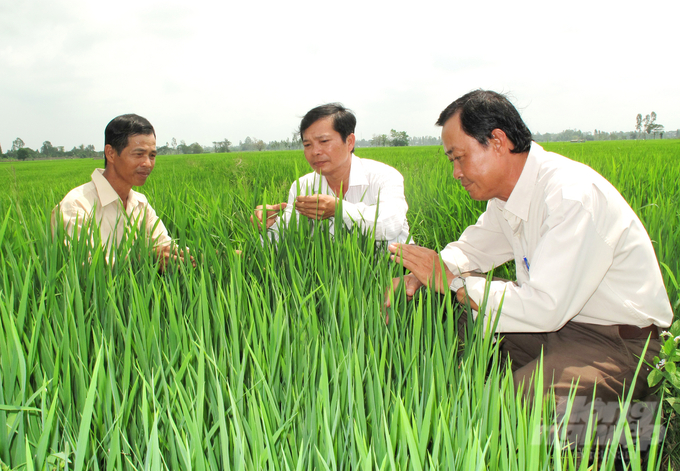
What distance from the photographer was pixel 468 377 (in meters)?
→ 0.94

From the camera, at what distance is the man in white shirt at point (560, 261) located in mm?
1213

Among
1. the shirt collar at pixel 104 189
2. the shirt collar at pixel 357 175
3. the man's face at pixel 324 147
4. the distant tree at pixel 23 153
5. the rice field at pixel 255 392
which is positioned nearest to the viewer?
the rice field at pixel 255 392

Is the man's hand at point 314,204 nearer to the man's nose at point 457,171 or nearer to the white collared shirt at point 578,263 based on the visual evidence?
the man's nose at point 457,171

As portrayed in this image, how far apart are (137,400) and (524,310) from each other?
3.37ft

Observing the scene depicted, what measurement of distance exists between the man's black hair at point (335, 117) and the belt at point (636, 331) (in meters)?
1.62

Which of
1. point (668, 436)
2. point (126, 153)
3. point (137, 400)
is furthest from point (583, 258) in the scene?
point (126, 153)

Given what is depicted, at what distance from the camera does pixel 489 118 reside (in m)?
1.38

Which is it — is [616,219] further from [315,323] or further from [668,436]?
[315,323]

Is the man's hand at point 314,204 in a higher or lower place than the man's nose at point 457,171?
lower

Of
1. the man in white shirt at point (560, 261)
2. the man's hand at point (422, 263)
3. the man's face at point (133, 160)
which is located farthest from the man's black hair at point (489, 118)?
the man's face at point (133, 160)

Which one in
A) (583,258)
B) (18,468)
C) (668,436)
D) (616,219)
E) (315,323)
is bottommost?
(668,436)

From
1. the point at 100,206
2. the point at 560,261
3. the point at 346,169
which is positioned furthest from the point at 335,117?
the point at 560,261

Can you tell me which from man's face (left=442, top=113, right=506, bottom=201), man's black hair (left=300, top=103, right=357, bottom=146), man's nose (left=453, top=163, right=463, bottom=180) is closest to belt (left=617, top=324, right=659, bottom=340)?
man's face (left=442, top=113, right=506, bottom=201)

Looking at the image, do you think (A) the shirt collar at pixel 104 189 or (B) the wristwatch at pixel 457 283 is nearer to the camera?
(B) the wristwatch at pixel 457 283
